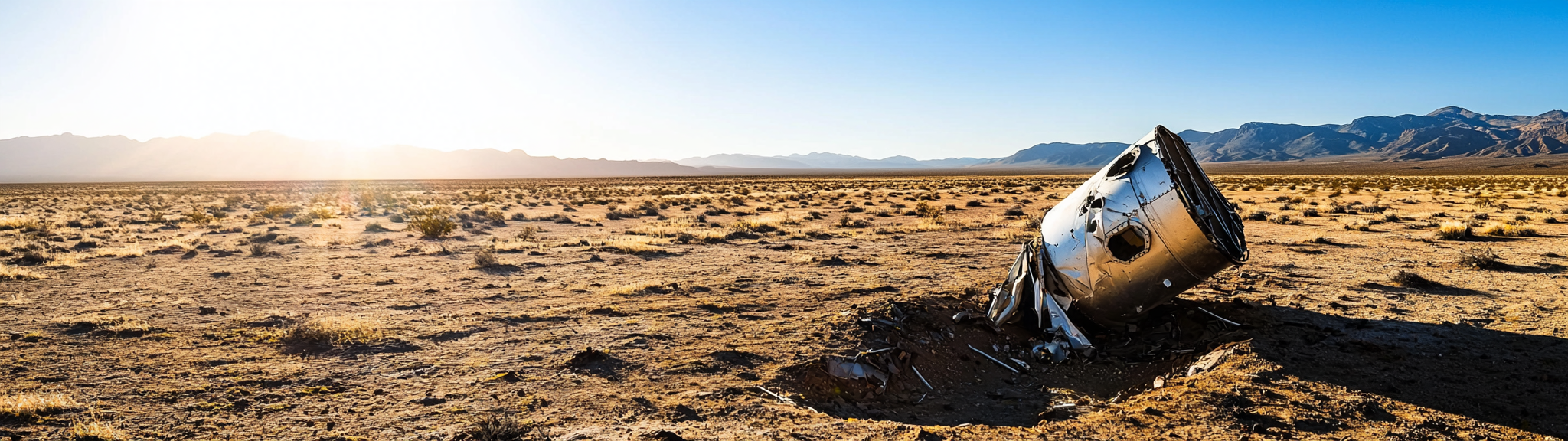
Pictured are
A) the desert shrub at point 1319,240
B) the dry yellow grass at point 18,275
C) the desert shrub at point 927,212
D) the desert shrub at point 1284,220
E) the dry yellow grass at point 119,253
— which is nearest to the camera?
the dry yellow grass at point 18,275

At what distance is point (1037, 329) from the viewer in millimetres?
7711

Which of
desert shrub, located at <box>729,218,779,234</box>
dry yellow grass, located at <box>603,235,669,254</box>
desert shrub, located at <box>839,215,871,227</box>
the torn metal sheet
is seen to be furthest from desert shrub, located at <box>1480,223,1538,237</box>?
dry yellow grass, located at <box>603,235,669,254</box>

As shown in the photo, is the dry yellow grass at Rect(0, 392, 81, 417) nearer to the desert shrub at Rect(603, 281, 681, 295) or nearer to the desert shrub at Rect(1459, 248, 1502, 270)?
the desert shrub at Rect(603, 281, 681, 295)

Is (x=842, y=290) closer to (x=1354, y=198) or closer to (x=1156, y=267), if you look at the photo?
(x=1156, y=267)

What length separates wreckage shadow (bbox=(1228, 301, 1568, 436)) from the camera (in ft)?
16.6

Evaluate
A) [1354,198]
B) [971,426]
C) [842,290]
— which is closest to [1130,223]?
[971,426]

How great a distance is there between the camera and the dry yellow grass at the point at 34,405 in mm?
5051

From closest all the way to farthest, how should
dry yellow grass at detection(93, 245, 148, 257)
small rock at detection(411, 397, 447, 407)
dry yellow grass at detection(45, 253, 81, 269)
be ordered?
1. small rock at detection(411, 397, 447, 407)
2. dry yellow grass at detection(45, 253, 81, 269)
3. dry yellow grass at detection(93, 245, 148, 257)

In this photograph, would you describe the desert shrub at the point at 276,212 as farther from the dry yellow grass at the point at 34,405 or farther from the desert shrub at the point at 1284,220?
the desert shrub at the point at 1284,220

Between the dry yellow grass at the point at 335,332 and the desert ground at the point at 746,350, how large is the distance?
0.03m

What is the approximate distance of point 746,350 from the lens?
6996 millimetres

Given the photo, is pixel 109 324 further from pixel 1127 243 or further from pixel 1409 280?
pixel 1409 280

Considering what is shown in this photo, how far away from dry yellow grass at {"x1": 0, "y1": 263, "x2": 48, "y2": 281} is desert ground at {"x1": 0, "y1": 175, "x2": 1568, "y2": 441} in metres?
0.16

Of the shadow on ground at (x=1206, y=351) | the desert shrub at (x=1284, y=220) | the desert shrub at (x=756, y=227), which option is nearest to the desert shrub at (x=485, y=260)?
the desert shrub at (x=756, y=227)
